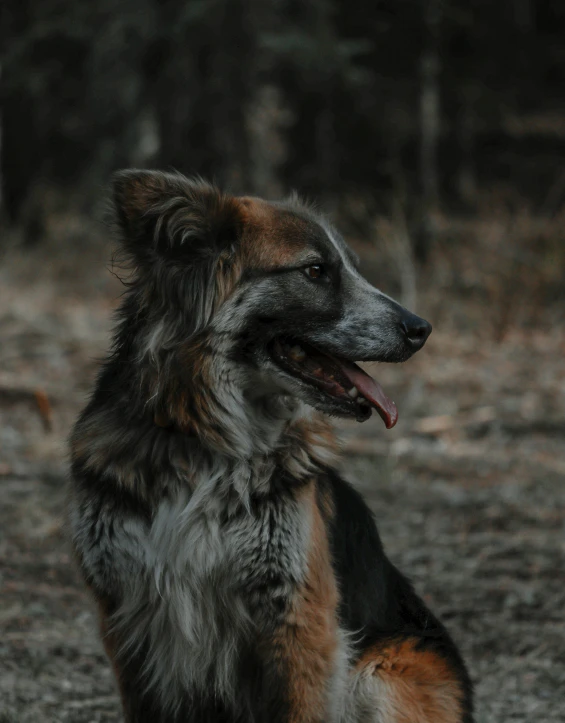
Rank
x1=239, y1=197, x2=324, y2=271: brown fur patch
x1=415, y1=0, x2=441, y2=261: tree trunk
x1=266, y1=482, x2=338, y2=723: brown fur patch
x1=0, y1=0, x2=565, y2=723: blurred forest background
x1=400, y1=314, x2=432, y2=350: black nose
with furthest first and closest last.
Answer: x1=415, y1=0, x2=441, y2=261: tree trunk, x1=0, y1=0, x2=565, y2=723: blurred forest background, x1=400, y1=314, x2=432, y2=350: black nose, x1=239, y1=197, x2=324, y2=271: brown fur patch, x1=266, y1=482, x2=338, y2=723: brown fur patch

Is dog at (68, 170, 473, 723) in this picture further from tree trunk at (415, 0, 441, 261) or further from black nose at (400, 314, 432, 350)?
tree trunk at (415, 0, 441, 261)

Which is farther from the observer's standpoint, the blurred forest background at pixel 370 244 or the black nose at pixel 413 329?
the blurred forest background at pixel 370 244

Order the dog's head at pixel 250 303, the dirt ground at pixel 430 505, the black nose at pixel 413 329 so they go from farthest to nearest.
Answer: the dirt ground at pixel 430 505 → the black nose at pixel 413 329 → the dog's head at pixel 250 303

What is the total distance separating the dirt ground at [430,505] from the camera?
4609 millimetres

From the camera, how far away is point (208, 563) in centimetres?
326

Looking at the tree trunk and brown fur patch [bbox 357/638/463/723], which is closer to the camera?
brown fur patch [bbox 357/638/463/723]

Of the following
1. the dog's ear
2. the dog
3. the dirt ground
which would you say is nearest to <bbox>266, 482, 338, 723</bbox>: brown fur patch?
the dog

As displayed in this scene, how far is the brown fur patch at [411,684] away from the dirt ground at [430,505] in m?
0.91

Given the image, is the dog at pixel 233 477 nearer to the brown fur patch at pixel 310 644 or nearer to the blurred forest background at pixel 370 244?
the brown fur patch at pixel 310 644

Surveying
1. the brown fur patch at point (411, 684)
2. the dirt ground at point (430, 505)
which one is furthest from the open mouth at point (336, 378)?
the dirt ground at point (430, 505)

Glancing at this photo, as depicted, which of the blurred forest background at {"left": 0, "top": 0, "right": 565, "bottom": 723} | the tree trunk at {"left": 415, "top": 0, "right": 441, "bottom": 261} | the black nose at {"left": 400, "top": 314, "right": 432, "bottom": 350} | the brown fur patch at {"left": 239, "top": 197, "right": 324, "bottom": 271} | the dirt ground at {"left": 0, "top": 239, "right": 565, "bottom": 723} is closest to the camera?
the brown fur patch at {"left": 239, "top": 197, "right": 324, "bottom": 271}

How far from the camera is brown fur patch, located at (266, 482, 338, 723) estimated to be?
10.5ft

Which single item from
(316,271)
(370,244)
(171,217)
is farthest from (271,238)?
(370,244)

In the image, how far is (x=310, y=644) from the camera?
10.5ft
